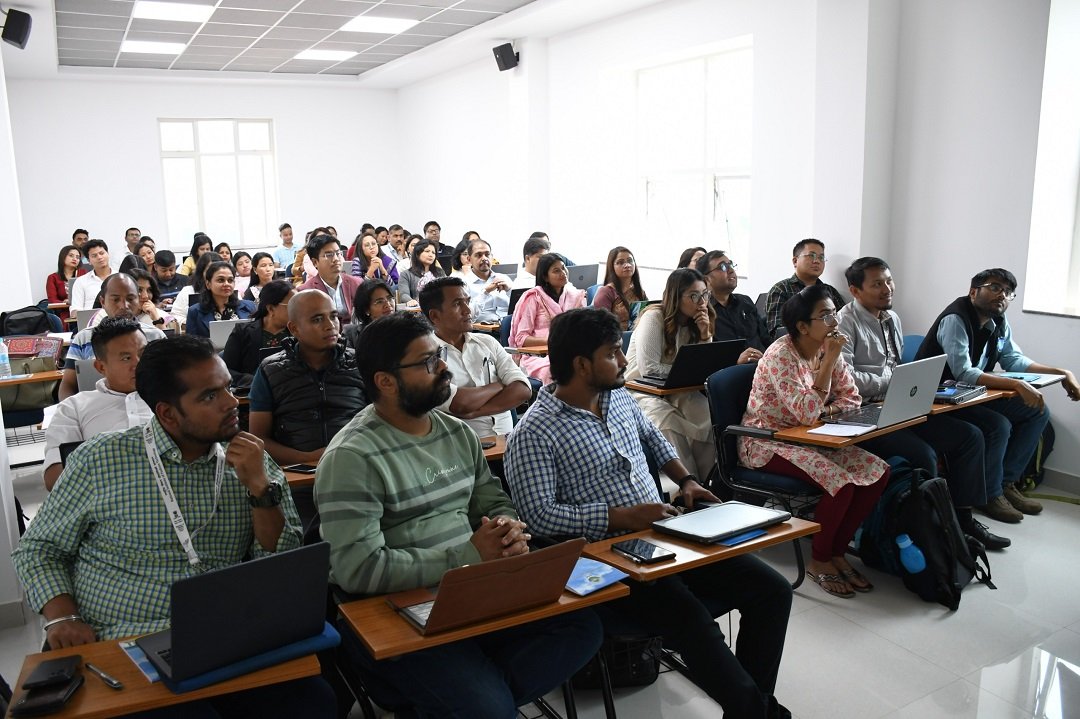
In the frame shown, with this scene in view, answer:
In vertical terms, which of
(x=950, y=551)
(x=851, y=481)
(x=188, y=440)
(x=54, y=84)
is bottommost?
(x=950, y=551)

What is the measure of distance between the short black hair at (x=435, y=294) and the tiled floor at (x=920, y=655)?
1.60 m

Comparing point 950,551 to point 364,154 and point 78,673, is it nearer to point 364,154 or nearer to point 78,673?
point 78,673

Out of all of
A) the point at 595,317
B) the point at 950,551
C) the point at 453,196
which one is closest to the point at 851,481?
the point at 950,551

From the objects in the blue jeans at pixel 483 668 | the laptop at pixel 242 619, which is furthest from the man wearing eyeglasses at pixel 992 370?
the laptop at pixel 242 619

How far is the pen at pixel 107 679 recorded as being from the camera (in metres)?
1.52

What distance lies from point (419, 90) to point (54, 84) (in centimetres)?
500

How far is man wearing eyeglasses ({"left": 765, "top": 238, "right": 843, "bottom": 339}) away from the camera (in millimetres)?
5371

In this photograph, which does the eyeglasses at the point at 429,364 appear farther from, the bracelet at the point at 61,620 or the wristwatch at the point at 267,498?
the bracelet at the point at 61,620

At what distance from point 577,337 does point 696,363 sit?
5.26ft

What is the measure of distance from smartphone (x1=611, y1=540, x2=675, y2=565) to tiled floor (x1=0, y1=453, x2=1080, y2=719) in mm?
761

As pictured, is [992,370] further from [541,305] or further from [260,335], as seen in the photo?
[260,335]

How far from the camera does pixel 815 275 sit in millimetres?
5492

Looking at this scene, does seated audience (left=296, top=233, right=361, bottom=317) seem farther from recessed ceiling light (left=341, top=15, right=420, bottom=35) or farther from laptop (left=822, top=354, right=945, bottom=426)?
recessed ceiling light (left=341, top=15, right=420, bottom=35)

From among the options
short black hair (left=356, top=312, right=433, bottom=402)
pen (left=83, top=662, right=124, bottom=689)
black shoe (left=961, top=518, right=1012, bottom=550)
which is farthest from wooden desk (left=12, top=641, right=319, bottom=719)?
black shoe (left=961, top=518, right=1012, bottom=550)
